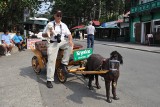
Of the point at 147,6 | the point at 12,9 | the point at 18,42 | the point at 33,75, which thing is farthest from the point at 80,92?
the point at 147,6

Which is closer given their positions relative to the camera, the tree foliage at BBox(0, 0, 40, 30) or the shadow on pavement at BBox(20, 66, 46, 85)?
the shadow on pavement at BBox(20, 66, 46, 85)

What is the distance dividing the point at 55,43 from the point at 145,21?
82.3 ft

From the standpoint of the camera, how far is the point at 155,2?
92.0 feet

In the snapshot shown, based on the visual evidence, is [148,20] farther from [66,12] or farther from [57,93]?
[66,12]

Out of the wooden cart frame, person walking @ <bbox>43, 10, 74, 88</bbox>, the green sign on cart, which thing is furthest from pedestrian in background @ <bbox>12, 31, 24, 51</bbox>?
the green sign on cart

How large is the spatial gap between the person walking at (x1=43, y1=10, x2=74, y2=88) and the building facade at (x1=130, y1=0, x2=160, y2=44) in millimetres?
20846

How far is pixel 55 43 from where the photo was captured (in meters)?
7.14

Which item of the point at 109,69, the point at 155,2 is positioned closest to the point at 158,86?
the point at 109,69

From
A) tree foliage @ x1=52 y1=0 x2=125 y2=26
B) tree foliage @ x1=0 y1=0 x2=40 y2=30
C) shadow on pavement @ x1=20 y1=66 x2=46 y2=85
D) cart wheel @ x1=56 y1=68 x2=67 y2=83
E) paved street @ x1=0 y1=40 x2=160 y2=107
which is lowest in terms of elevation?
paved street @ x1=0 y1=40 x2=160 y2=107

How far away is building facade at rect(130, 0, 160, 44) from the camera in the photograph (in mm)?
27828

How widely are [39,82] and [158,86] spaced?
3.19 metres

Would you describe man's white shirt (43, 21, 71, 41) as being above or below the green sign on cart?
above

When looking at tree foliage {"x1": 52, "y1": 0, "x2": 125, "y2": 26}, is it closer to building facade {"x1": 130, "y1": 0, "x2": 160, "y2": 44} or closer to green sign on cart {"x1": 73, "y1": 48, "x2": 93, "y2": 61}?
building facade {"x1": 130, "y1": 0, "x2": 160, "y2": 44}

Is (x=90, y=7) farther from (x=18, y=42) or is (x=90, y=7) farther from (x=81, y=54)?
(x=81, y=54)
